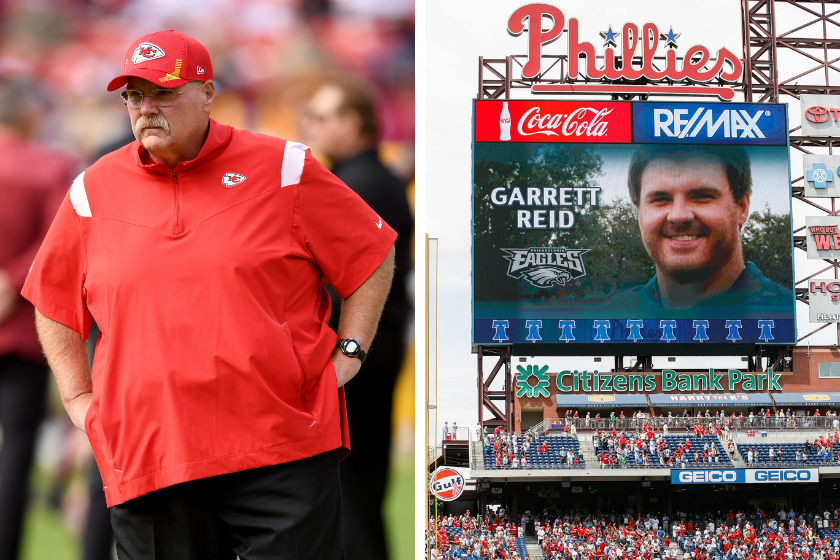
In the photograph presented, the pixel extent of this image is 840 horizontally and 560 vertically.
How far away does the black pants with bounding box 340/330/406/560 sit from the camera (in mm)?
2910

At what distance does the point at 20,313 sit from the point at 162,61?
1.47 meters

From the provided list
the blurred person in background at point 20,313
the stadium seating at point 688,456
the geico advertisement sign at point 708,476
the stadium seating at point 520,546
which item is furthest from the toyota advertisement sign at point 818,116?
the blurred person in background at point 20,313

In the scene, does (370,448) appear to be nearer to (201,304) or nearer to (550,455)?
(201,304)

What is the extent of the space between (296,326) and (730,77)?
84.5 feet

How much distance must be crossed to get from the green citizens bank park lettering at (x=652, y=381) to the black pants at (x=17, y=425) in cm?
2312

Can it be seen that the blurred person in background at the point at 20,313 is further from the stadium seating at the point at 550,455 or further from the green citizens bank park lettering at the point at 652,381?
the green citizens bank park lettering at the point at 652,381

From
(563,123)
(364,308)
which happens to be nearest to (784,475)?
(563,123)

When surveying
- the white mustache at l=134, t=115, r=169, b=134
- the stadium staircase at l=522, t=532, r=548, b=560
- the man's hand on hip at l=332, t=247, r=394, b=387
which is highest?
the white mustache at l=134, t=115, r=169, b=134

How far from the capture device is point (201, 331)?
1745mm

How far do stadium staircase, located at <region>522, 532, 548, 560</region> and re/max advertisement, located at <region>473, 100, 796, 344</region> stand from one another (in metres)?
5.44

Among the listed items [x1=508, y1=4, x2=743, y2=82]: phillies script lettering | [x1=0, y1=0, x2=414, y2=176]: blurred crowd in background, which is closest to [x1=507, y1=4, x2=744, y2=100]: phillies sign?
[x1=508, y1=4, x2=743, y2=82]: phillies script lettering

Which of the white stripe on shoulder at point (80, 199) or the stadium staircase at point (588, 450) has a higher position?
the white stripe on shoulder at point (80, 199)

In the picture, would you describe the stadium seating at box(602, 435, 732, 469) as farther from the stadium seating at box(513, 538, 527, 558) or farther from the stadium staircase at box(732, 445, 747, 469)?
the stadium seating at box(513, 538, 527, 558)

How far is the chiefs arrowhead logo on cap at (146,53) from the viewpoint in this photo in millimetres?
1802
